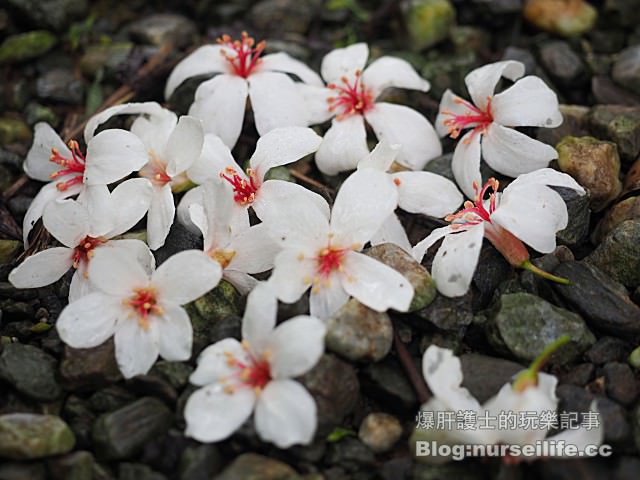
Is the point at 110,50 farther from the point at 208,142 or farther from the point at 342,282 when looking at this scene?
the point at 342,282

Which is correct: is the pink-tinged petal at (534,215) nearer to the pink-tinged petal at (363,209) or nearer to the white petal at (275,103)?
the pink-tinged petal at (363,209)

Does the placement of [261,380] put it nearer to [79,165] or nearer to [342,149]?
[342,149]

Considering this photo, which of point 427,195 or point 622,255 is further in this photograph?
point 427,195

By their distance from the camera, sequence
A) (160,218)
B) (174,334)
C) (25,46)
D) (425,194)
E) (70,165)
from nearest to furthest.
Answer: (174,334)
(160,218)
(425,194)
(70,165)
(25,46)

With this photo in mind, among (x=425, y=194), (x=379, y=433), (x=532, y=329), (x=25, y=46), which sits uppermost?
(x=25, y=46)

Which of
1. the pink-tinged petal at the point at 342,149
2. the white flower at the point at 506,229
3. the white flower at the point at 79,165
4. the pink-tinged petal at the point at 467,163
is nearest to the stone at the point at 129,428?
the white flower at the point at 79,165

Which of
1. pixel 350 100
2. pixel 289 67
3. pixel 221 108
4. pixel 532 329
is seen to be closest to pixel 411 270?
pixel 532 329

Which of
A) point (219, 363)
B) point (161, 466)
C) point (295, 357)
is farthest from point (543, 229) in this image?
point (161, 466)
